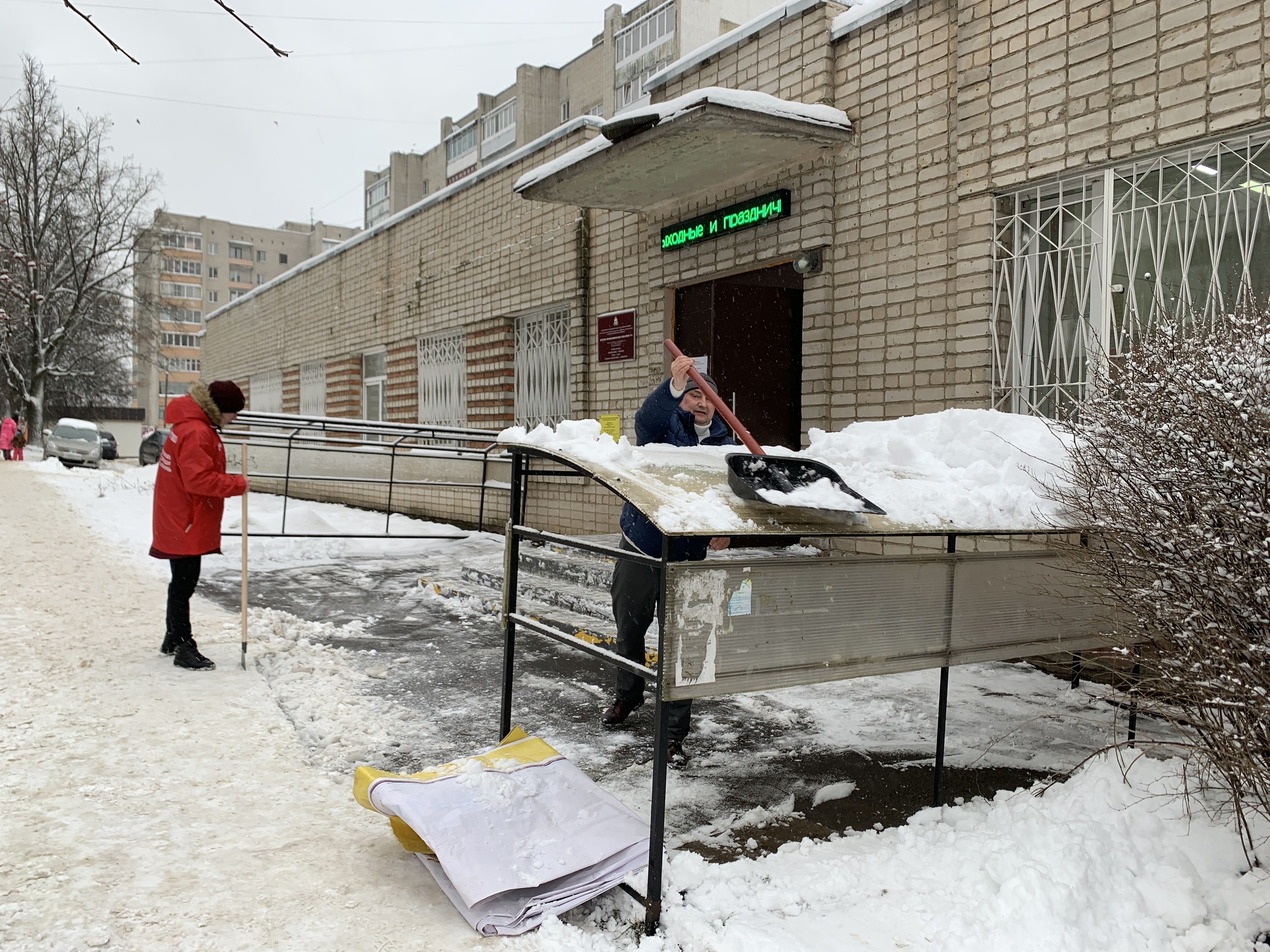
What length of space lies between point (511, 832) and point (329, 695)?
2.11 meters

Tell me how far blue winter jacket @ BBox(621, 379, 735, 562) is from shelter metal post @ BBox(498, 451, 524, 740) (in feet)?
1.60

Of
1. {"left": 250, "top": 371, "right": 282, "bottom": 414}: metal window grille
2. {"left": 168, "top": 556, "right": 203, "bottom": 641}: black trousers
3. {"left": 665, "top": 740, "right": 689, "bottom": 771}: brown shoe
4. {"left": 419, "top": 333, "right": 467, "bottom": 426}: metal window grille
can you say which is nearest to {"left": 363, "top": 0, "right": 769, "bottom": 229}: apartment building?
{"left": 250, "top": 371, "right": 282, "bottom": 414}: metal window grille

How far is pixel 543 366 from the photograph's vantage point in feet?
31.9

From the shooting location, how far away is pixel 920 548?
18.3ft

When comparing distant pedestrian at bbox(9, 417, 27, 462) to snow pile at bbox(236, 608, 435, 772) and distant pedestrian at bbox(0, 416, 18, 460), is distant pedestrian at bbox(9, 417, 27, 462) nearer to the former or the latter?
distant pedestrian at bbox(0, 416, 18, 460)

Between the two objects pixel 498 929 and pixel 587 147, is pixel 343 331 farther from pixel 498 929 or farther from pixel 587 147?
pixel 498 929

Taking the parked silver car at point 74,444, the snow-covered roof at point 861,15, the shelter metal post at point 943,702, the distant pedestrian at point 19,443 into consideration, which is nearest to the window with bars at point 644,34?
the parked silver car at point 74,444

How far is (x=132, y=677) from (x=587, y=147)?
4.53 m

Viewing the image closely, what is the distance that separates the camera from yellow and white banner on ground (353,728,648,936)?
2.41 meters

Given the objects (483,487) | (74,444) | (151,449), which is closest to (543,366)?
(483,487)

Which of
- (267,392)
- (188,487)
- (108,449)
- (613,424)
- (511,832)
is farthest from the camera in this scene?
(108,449)

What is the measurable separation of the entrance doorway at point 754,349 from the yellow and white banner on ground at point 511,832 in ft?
A: 16.3

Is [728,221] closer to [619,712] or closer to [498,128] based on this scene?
[619,712]

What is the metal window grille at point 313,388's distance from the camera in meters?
15.1
